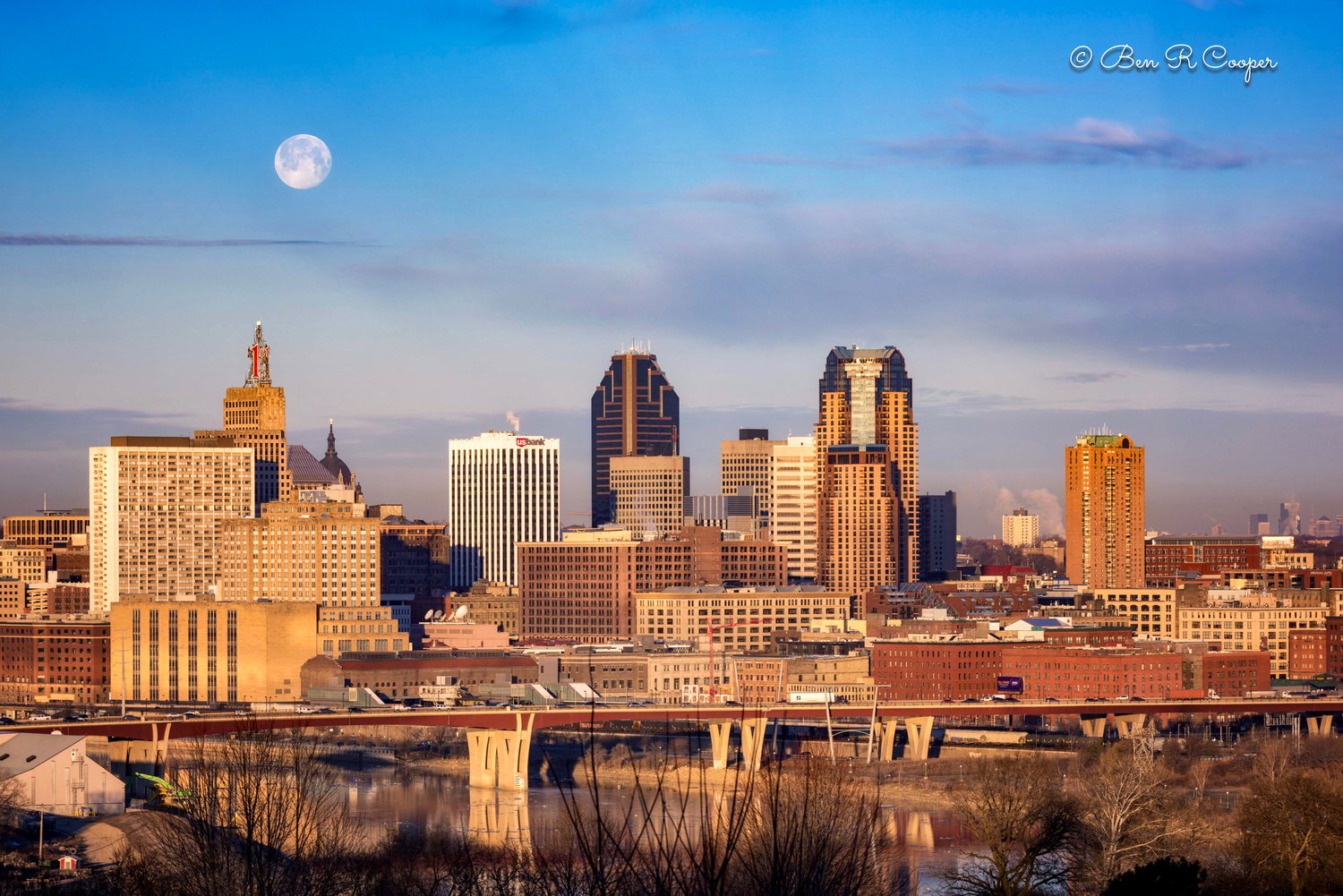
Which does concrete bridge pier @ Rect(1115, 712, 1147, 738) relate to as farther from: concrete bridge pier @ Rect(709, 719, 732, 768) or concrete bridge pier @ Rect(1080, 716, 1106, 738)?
concrete bridge pier @ Rect(709, 719, 732, 768)

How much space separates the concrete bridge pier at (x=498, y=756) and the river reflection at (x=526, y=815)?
1275 millimetres

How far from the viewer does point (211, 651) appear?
15025 cm

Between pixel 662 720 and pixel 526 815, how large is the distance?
3892 cm

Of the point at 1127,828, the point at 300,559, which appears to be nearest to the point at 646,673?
the point at 300,559

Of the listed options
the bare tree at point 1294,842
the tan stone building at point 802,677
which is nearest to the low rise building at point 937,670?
the tan stone building at point 802,677

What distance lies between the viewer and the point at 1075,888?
60875mm

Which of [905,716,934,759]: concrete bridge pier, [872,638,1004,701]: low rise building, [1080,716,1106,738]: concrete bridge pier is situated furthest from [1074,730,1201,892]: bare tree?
[872,638,1004,701]: low rise building

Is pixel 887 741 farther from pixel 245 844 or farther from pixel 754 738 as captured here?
pixel 245 844

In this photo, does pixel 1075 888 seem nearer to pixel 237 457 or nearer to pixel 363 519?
pixel 363 519

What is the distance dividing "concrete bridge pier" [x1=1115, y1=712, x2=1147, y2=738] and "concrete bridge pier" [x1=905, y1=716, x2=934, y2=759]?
931cm

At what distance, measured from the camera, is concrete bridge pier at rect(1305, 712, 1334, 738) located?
A: 404 ft

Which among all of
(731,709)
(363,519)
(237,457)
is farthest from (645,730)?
(237,457)

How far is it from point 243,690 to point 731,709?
41.7 meters

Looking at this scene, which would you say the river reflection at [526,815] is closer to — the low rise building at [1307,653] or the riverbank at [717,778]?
the riverbank at [717,778]
